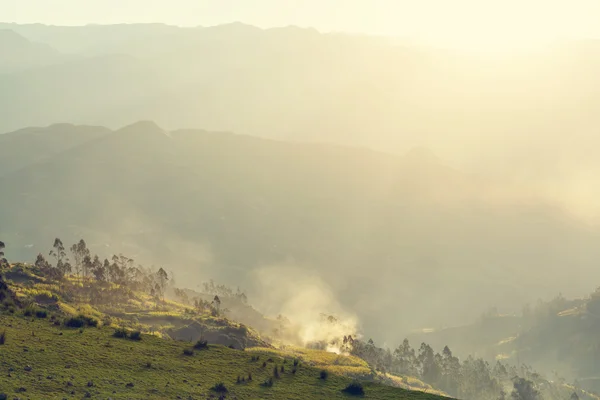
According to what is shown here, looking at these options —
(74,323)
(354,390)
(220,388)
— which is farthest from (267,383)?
(74,323)

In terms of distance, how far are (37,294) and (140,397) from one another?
88434 millimetres

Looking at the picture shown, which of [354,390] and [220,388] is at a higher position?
[354,390]

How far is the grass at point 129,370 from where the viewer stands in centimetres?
3362

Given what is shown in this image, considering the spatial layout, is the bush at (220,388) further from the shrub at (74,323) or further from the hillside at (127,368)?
the shrub at (74,323)

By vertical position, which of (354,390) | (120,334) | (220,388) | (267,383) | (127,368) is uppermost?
(120,334)

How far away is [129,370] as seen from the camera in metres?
38.6

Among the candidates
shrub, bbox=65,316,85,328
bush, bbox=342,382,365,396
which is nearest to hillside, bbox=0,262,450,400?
shrub, bbox=65,316,85,328

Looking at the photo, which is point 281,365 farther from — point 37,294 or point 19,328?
point 37,294

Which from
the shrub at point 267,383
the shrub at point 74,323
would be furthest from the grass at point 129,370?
the shrub at point 74,323

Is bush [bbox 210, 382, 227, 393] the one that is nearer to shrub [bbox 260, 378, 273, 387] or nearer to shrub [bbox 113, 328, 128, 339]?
shrub [bbox 260, 378, 273, 387]

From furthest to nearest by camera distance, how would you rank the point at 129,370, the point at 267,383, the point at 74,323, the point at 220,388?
the point at 74,323 < the point at 267,383 < the point at 129,370 < the point at 220,388

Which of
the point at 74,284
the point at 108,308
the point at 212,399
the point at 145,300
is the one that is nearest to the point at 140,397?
the point at 212,399

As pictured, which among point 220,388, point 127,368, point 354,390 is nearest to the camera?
point 220,388

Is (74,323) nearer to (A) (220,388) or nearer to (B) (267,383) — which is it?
(A) (220,388)
